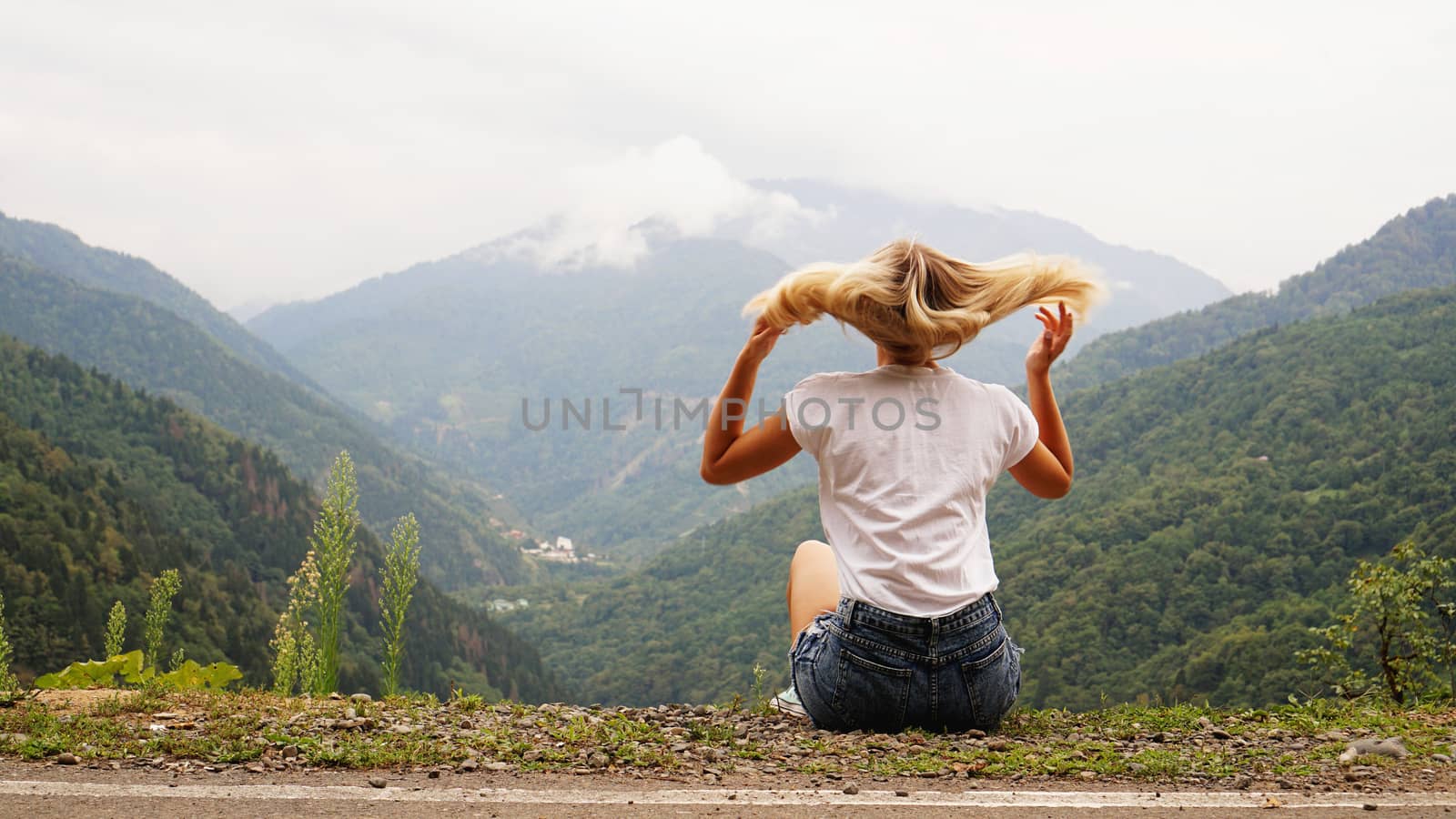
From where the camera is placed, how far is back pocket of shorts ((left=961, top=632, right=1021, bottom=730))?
349cm

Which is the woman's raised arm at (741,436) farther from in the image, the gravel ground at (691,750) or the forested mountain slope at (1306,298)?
the forested mountain slope at (1306,298)

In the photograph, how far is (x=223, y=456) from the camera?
348 ft

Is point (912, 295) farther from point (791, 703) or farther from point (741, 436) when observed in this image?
point (791, 703)

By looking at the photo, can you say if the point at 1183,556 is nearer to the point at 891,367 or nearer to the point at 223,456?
the point at 891,367

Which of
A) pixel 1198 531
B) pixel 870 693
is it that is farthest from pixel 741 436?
pixel 1198 531

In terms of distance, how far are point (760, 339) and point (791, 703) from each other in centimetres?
172

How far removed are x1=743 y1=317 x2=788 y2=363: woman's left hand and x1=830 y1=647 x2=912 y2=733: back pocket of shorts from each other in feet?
3.40

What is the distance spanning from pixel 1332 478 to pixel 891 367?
240 feet

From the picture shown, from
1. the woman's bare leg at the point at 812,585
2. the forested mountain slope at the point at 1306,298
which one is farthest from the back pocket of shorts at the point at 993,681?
the forested mountain slope at the point at 1306,298

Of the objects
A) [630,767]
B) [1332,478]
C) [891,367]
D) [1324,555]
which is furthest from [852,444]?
[1332,478]

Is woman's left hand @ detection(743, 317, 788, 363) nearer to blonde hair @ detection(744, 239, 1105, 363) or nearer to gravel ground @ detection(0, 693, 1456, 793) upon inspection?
blonde hair @ detection(744, 239, 1105, 363)

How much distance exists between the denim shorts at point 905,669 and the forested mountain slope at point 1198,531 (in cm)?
2530

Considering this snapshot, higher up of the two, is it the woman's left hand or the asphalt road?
the woman's left hand

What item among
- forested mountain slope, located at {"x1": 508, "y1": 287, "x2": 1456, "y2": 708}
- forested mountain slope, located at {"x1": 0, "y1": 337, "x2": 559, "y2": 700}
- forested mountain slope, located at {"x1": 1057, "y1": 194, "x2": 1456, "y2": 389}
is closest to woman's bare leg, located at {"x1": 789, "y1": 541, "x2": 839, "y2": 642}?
forested mountain slope, located at {"x1": 508, "y1": 287, "x2": 1456, "y2": 708}
